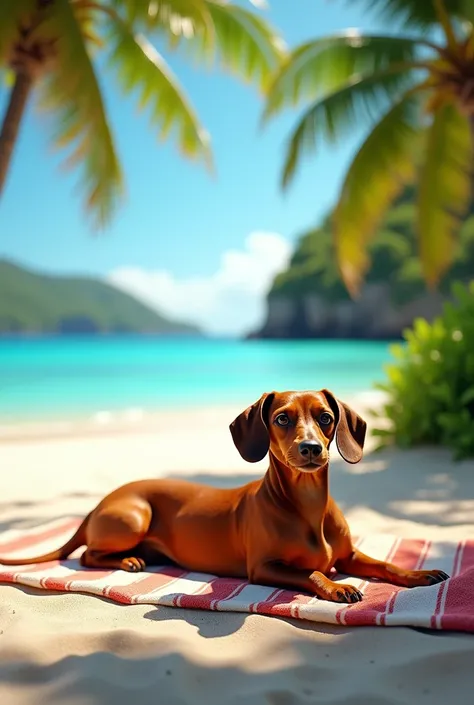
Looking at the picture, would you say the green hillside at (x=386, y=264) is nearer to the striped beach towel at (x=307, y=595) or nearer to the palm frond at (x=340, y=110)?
the palm frond at (x=340, y=110)

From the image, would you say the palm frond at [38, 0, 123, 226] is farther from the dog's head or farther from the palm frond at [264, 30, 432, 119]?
the dog's head

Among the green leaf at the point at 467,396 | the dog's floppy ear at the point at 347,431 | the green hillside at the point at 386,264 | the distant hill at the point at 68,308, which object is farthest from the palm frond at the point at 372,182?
the distant hill at the point at 68,308

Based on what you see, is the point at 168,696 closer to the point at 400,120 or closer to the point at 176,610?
the point at 176,610

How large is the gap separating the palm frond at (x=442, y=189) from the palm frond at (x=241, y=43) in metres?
2.93

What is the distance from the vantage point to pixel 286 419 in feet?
8.96

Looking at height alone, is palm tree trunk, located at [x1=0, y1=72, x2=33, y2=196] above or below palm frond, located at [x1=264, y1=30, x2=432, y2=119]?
below

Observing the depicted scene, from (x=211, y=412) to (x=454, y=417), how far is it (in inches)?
366

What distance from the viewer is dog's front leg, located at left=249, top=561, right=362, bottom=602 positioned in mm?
2660

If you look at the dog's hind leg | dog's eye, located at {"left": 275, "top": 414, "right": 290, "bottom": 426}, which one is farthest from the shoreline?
dog's eye, located at {"left": 275, "top": 414, "right": 290, "bottom": 426}

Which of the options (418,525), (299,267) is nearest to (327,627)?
(418,525)

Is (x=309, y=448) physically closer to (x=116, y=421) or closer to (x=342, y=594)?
(x=342, y=594)

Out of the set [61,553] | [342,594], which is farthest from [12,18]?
[342,594]

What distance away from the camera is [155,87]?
1098 cm

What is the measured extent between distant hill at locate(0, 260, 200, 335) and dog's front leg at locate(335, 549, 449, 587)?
406 feet
